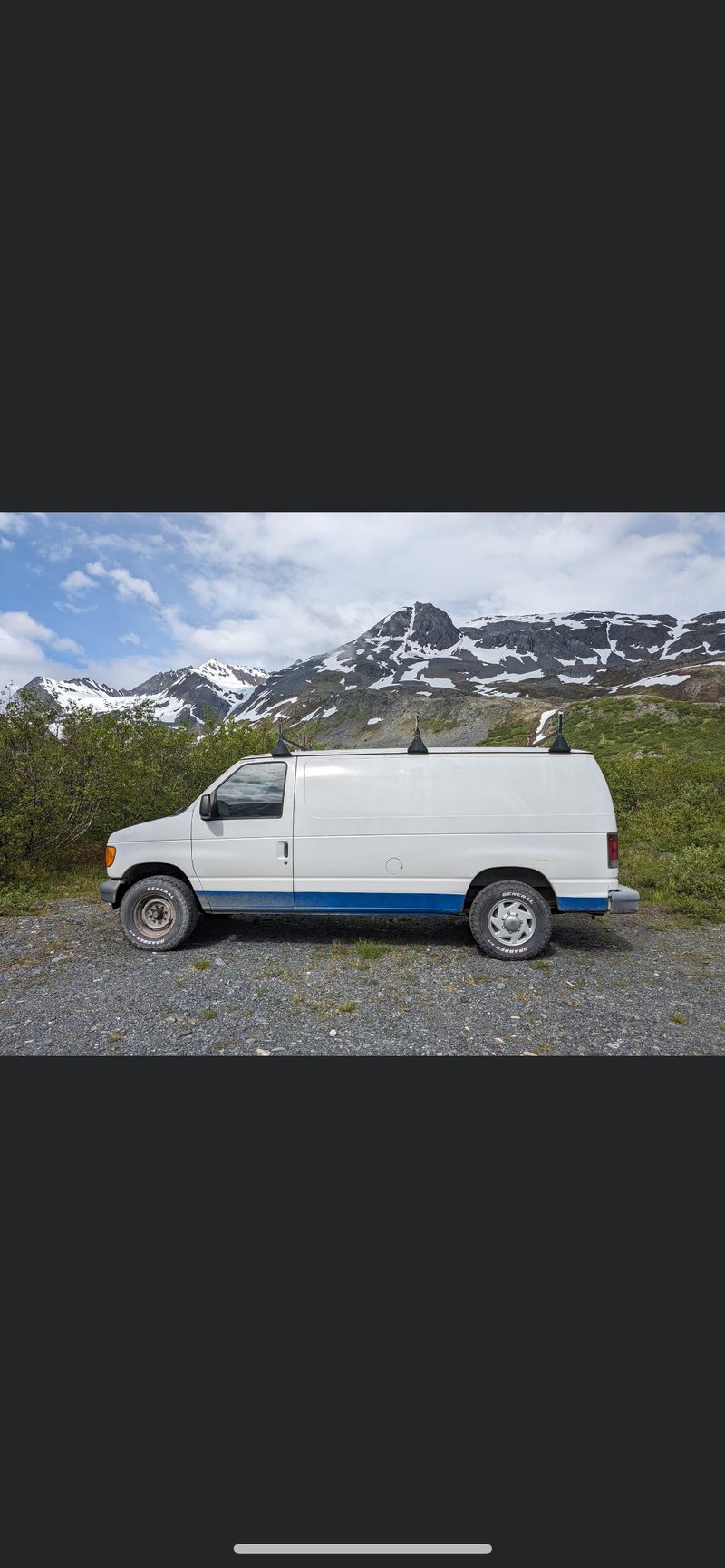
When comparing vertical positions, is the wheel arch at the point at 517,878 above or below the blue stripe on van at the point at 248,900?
above

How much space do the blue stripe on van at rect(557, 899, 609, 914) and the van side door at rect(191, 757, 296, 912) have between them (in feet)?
9.16

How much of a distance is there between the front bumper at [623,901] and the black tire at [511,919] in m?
0.60

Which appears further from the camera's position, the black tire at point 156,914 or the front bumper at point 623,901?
the black tire at point 156,914

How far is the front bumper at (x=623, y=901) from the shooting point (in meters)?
5.59

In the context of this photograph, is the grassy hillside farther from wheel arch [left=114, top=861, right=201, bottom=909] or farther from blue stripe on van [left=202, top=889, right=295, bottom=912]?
wheel arch [left=114, top=861, right=201, bottom=909]

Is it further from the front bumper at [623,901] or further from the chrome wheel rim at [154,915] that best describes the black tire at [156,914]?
the front bumper at [623,901]

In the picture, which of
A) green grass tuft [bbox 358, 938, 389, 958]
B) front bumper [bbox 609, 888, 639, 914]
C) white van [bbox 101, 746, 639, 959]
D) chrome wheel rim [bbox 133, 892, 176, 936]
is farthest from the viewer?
chrome wheel rim [bbox 133, 892, 176, 936]

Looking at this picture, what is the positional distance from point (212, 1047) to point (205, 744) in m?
10.0

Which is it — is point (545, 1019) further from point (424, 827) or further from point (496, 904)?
point (424, 827)

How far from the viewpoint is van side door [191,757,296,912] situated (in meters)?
6.09

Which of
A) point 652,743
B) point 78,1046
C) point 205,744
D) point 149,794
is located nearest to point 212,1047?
point 78,1046

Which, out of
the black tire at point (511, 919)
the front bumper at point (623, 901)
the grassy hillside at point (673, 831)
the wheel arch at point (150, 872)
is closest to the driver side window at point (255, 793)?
the wheel arch at point (150, 872)

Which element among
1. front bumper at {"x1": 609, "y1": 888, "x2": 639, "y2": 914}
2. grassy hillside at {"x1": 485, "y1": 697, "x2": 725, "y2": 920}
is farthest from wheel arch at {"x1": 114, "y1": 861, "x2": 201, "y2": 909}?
grassy hillside at {"x1": 485, "y1": 697, "x2": 725, "y2": 920}

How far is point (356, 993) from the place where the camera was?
505 centimetres
